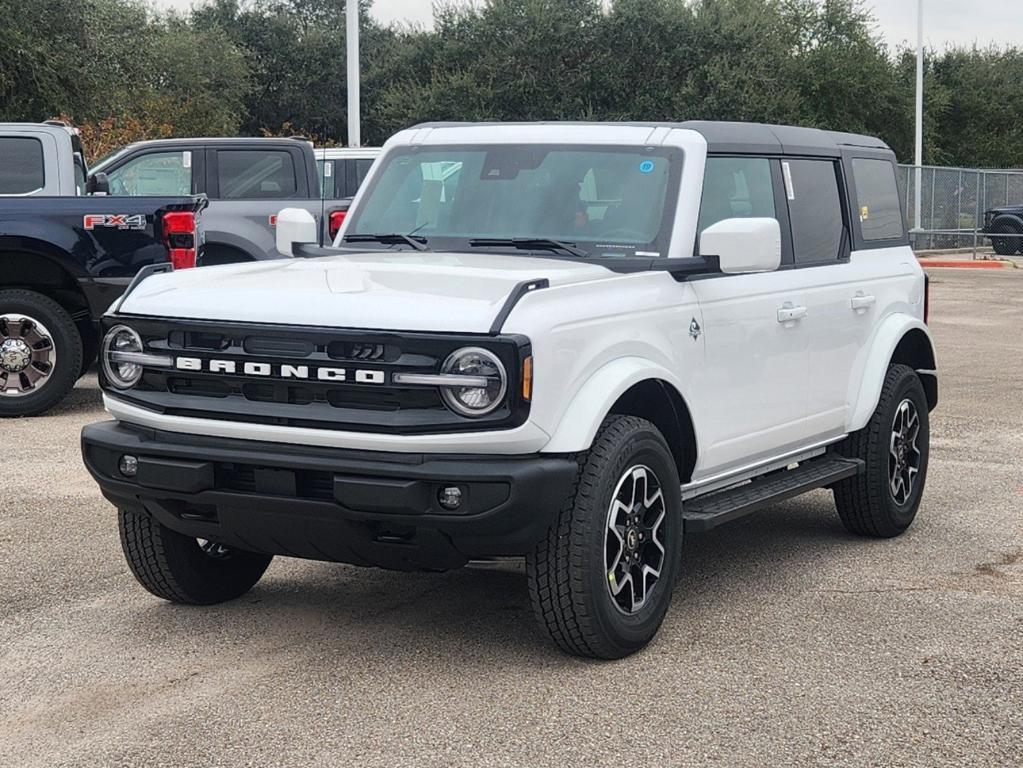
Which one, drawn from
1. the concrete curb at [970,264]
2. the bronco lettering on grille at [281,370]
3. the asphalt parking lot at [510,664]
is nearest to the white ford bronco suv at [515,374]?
the bronco lettering on grille at [281,370]

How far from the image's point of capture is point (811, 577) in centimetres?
655

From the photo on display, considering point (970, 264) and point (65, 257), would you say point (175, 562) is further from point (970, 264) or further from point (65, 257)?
point (970, 264)

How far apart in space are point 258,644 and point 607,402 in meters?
1.52

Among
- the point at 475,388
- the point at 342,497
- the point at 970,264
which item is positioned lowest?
the point at 970,264

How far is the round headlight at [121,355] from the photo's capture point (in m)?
5.34

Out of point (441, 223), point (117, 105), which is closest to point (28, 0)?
point (117, 105)

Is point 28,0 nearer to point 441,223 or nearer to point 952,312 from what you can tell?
point 952,312

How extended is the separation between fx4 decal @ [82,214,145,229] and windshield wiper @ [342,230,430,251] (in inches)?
185

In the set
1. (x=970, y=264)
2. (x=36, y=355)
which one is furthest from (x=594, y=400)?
(x=970, y=264)

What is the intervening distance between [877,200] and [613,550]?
10.4ft

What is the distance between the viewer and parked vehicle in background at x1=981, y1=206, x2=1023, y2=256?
35.0m

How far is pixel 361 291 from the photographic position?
16.7 ft

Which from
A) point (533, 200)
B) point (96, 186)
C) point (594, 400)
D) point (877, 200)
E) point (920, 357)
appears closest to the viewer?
point (594, 400)

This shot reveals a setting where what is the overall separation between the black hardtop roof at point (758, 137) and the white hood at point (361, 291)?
91 centimetres
